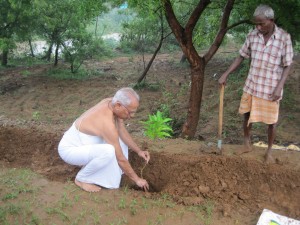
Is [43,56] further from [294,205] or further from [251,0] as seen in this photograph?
[294,205]

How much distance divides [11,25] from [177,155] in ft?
30.1

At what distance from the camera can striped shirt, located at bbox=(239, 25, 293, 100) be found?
4191 millimetres

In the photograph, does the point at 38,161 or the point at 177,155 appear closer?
the point at 177,155

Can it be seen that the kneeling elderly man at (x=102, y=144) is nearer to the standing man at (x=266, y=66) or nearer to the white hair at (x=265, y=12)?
the standing man at (x=266, y=66)

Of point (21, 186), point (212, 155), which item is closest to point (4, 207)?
point (21, 186)

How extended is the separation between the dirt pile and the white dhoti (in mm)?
640

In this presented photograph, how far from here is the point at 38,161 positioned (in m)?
5.50

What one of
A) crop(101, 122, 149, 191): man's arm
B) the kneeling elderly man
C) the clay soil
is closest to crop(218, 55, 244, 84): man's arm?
the clay soil

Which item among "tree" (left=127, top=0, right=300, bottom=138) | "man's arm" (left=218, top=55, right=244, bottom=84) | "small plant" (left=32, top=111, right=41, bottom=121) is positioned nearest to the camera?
"man's arm" (left=218, top=55, right=244, bottom=84)

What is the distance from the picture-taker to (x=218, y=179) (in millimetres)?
4562

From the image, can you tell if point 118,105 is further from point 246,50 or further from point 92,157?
point 246,50

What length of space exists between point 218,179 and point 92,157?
1631 mm

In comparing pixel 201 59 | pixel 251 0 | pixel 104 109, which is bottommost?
pixel 104 109

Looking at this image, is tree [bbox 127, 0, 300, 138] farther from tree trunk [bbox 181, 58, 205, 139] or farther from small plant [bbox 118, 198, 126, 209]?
small plant [bbox 118, 198, 126, 209]
